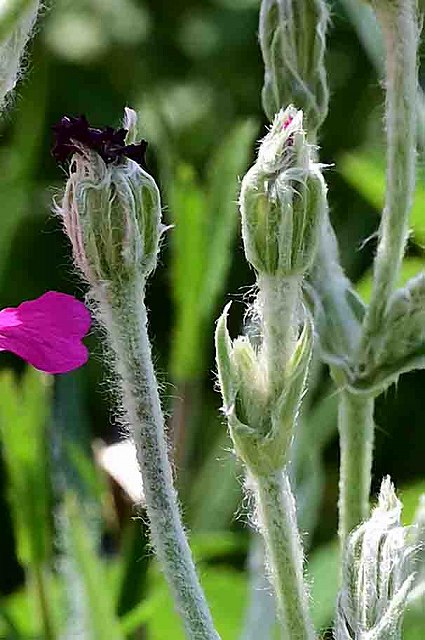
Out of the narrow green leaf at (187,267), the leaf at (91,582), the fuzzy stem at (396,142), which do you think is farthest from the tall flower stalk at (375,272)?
the narrow green leaf at (187,267)

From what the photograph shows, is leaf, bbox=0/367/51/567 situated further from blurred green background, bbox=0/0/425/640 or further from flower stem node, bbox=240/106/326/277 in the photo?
flower stem node, bbox=240/106/326/277

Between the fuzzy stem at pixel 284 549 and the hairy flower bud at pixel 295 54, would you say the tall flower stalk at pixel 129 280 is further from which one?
the hairy flower bud at pixel 295 54

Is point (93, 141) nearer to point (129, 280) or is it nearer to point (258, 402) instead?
point (129, 280)

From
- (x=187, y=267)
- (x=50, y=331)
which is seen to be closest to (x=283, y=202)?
(x=50, y=331)

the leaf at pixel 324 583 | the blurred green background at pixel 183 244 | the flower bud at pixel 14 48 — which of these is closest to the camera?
the flower bud at pixel 14 48

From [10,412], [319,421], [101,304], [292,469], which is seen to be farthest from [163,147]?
[101,304]

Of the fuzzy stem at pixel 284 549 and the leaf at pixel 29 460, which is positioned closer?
the fuzzy stem at pixel 284 549

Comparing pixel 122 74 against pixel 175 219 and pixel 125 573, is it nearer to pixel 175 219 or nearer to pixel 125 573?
pixel 175 219
